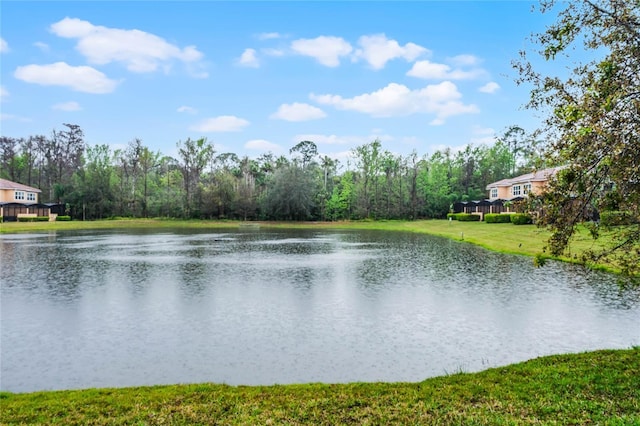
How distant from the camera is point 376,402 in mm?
5605

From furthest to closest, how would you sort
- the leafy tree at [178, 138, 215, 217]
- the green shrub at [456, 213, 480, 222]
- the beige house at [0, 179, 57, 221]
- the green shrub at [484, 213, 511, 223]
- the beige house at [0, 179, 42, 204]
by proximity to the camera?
the leafy tree at [178, 138, 215, 217], the beige house at [0, 179, 42, 204], the beige house at [0, 179, 57, 221], the green shrub at [456, 213, 480, 222], the green shrub at [484, 213, 511, 223]

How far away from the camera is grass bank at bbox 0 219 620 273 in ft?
82.2

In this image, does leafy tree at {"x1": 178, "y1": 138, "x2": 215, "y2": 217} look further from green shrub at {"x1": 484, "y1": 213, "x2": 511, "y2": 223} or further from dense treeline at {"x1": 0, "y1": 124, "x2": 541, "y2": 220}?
green shrub at {"x1": 484, "y1": 213, "x2": 511, "y2": 223}

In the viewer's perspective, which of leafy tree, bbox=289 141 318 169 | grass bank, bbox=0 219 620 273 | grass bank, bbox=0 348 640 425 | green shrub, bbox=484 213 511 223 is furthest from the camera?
leafy tree, bbox=289 141 318 169

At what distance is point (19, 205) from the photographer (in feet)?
215

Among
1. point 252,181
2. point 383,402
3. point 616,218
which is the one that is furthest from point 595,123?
point 252,181

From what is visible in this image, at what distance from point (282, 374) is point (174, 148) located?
74.7m

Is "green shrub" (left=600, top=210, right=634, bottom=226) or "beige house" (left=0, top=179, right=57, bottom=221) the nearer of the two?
"green shrub" (left=600, top=210, right=634, bottom=226)

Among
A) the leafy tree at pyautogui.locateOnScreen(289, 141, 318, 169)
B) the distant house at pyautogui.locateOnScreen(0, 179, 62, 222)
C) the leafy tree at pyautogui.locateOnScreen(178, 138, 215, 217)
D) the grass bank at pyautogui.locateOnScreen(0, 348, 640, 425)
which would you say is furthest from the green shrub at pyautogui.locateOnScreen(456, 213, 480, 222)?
the distant house at pyautogui.locateOnScreen(0, 179, 62, 222)

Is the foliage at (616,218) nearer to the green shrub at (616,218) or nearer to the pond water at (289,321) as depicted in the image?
the green shrub at (616,218)

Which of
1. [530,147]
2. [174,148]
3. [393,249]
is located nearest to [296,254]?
[393,249]

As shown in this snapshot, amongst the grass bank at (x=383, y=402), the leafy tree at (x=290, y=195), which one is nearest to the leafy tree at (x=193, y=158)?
the leafy tree at (x=290, y=195)

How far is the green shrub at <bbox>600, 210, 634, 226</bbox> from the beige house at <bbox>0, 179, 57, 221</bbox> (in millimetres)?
74385

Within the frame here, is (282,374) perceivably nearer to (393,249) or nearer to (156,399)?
(156,399)
